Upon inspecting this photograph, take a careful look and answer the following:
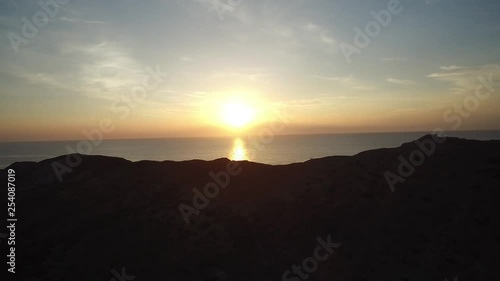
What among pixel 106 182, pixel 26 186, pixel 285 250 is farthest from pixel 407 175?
pixel 26 186

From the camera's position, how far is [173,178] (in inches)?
788

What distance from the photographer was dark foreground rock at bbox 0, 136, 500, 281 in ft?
44.7

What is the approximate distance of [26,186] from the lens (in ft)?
69.3

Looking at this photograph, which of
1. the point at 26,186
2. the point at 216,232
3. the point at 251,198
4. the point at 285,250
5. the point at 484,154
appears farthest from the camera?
the point at 26,186

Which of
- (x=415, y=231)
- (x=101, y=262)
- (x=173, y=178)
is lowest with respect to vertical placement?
(x=101, y=262)

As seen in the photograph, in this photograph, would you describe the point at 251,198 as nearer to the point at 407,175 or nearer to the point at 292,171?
the point at 292,171

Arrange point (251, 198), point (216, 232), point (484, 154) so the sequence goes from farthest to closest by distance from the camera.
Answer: point (484, 154), point (251, 198), point (216, 232)

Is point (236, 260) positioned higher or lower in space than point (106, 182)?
lower

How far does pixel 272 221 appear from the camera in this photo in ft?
53.8

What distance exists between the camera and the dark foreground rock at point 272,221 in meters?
13.6

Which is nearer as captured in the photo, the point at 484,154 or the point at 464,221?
the point at 464,221

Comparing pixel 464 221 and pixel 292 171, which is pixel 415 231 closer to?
pixel 464 221

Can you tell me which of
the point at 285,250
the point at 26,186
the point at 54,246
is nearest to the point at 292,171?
the point at 285,250

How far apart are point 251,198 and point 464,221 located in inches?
407
